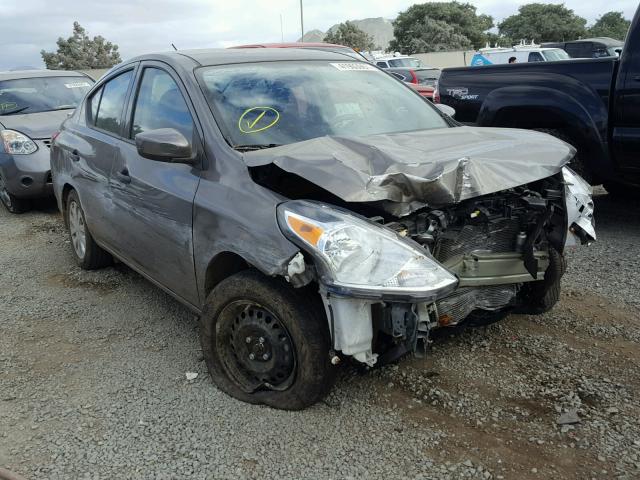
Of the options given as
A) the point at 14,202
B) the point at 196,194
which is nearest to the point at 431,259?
the point at 196,194

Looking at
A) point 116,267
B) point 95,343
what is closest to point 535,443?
point 95,343

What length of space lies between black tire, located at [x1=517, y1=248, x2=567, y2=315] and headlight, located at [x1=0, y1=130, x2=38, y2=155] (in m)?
6.01

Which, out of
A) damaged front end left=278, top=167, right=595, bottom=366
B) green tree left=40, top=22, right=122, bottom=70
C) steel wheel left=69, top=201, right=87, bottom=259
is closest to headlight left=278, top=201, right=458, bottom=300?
damaged front end left=278, top=167, right=595, bottom=366

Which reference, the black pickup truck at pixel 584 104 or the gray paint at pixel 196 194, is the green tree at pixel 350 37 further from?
the gray paint at pixel 196 194

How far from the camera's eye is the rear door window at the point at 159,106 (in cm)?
342

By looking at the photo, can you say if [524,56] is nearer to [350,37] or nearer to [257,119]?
[257,119]

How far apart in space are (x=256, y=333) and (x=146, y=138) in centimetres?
118

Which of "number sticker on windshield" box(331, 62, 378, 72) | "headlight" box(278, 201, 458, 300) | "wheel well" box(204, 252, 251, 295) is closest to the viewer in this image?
"headlight" box(278, 201, 458, 300)

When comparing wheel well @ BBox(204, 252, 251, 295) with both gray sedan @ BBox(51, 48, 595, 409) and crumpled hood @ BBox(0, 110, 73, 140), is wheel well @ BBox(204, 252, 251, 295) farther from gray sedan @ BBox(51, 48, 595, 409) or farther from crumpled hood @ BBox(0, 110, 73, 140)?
crumpled hood @ BBox(0, 110, 73, 140)

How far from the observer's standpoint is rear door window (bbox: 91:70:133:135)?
4.18 metres

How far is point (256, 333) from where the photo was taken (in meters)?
2.88

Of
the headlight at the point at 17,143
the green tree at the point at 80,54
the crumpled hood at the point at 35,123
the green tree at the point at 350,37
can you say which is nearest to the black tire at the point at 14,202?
the headlight at the point at 17,143

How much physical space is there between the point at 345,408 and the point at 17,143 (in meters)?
5.95

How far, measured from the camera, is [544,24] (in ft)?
193
